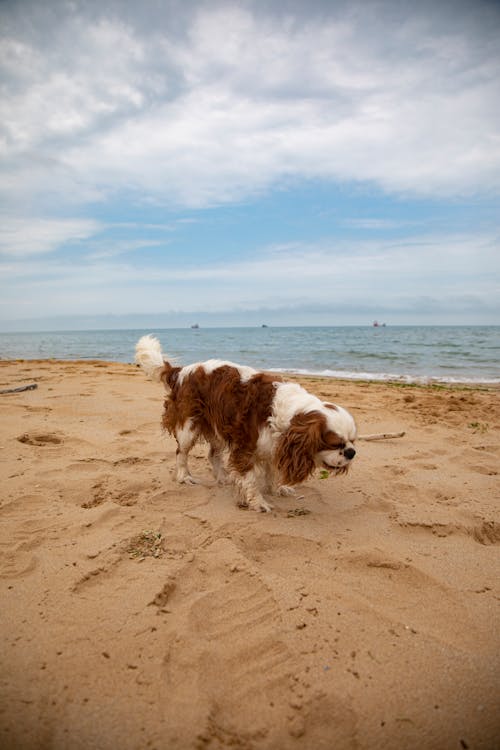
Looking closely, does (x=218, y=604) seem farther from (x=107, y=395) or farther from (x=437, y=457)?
(x=107, y=395)

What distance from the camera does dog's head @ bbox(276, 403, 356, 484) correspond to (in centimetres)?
350

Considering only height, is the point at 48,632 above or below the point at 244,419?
below

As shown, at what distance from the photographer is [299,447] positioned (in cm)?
352

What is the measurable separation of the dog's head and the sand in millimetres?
441

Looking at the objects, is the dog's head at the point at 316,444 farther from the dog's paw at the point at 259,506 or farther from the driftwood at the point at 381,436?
the driftwood at the point at 381,436

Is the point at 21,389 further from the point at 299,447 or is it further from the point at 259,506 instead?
the point at 299,447

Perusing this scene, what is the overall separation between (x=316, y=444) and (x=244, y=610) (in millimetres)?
1467

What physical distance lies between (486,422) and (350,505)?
4113 millimetres

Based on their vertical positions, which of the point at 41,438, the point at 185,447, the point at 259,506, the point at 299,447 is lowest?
the point at 259,506

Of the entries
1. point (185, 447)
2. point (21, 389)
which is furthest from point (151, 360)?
point (21, 389)

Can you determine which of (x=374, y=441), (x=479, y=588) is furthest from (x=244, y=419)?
(x=374, y=441)

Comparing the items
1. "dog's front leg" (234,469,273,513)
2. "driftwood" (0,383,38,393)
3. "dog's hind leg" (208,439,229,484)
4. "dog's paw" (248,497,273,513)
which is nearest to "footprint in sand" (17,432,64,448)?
"dog's hind leg" (208,439,229,484)

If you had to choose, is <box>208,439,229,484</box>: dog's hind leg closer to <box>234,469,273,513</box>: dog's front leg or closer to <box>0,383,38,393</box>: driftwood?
<box>234,469,273,513</box>: dog's front leg

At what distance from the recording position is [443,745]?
168cm
